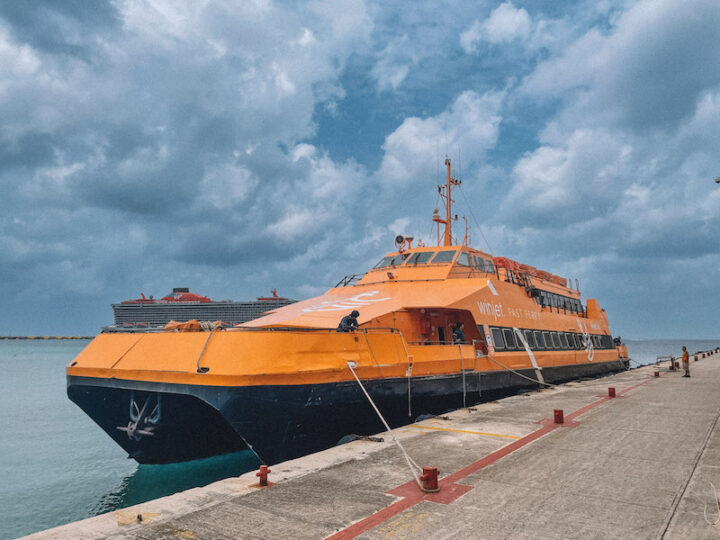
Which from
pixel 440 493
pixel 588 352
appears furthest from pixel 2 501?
pixel 588 352

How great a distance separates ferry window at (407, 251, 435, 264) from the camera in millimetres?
15266

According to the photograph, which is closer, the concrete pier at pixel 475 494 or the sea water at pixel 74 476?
the concrete pier at pixel 475 494

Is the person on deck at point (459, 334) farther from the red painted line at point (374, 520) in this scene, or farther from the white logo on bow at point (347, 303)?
the red painted line at point (374, 520)

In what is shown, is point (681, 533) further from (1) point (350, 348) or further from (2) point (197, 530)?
(1) point (350, 348)

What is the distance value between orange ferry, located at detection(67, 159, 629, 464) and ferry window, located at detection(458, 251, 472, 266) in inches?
2.6

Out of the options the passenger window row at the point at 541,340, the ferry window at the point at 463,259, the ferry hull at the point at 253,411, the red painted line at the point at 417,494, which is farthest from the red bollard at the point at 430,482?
the ferry window at the point at 463,259

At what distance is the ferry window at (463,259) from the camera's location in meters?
15.0

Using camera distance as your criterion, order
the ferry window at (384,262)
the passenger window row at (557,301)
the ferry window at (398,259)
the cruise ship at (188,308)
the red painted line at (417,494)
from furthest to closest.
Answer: the cruise ship at (188,308) → the passenger window row at (557,301) → the ferry window at (384,262) → the ferry window at (398,259) → the red painted line at (417,494)

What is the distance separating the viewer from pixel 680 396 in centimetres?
1375

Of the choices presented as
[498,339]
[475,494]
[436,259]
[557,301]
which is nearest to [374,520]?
[475,494]

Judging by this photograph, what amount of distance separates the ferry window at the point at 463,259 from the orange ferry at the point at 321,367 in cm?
7

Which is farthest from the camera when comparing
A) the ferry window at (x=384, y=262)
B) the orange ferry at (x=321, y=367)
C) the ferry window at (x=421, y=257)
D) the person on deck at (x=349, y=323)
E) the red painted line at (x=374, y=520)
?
the ferry window at (x=384, y=262)

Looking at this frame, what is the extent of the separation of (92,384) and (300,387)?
4500 millimetres

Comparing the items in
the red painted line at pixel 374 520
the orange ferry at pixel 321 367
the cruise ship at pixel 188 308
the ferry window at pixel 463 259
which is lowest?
the red painted line at pixel 374 520
